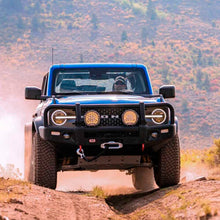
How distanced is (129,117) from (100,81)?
2053 mm

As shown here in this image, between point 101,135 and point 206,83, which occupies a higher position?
point 101,135

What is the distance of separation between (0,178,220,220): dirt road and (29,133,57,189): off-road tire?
32cm

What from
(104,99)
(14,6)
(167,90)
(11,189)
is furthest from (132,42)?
(11,189)

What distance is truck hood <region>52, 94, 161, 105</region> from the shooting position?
25.7 ft

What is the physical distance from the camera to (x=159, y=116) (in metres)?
7.77

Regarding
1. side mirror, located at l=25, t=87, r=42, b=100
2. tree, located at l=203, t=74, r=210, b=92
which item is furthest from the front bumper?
tree, located at l=203, t=74, r=210, b=92

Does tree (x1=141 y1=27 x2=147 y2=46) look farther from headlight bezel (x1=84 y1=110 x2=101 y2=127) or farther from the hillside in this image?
headlight bezel (x1=84 y1=110 x2=101 y2=127)

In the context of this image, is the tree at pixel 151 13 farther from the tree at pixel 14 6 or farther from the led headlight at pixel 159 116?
the led headlight at pixel 159 116

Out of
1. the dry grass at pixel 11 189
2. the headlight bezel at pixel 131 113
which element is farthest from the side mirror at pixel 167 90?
the dry grass at pixel 11 189

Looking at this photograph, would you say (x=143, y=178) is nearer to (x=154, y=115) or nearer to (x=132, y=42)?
(x=154, y=115)

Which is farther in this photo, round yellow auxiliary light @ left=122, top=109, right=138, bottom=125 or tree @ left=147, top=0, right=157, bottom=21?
tree @ left=147, top=0, right=157, bottom=21

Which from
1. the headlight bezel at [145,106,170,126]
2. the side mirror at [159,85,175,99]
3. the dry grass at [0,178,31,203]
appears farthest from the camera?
the side mirror at [159,85,175,99]

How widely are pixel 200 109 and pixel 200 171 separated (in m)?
40.7

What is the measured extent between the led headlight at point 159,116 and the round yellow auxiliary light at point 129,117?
0.28 meters
